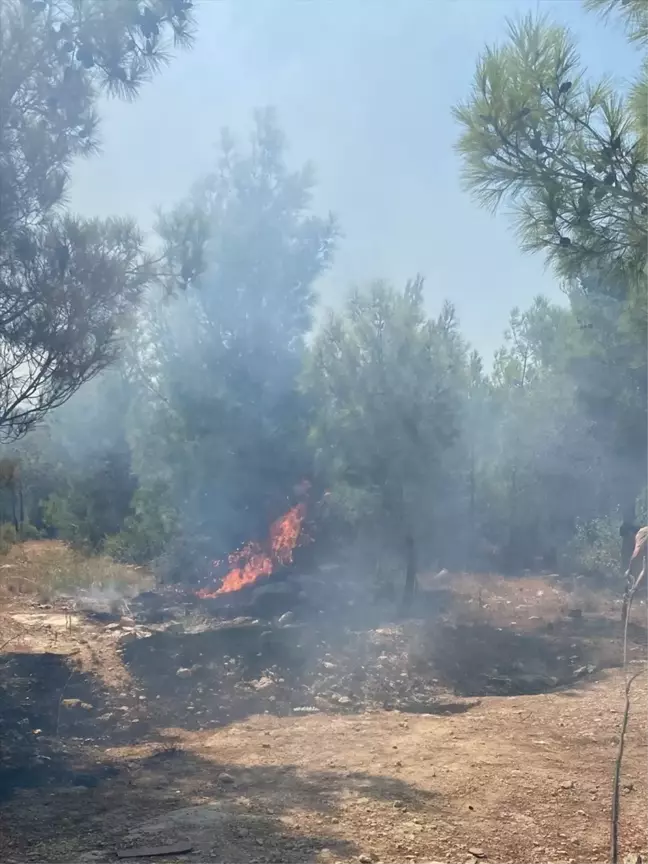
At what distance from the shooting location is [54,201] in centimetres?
588

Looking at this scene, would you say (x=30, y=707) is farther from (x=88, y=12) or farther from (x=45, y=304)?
(x=88, y=12)

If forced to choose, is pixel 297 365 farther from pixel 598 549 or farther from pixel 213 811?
pixel 213 811

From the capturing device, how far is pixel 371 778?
489 centimetres

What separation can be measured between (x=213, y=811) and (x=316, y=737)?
6.72 feet

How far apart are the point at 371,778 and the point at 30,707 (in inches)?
151

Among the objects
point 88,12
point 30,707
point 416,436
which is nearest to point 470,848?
point 30,707

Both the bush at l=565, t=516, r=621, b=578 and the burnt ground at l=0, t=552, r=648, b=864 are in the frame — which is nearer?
the burnt ground at l=0, t=552, r=648, b=864

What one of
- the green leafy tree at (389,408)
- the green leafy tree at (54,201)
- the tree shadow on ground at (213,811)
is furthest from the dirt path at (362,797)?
the green leafy tree at (389,408)

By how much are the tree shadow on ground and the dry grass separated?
8.03 m

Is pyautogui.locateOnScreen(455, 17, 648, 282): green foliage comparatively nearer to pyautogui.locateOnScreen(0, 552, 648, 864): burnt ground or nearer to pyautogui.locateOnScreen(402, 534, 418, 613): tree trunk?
pyautogui.locateOnScreen(0, 552, 648, 864): burnt ground

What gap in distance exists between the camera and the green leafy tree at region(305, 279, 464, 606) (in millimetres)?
12891

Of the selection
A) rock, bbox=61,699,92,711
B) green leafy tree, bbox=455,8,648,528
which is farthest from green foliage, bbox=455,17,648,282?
rock, bbox=61,699,92,711

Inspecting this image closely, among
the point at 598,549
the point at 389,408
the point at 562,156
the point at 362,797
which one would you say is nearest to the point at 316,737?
the point at 362,797

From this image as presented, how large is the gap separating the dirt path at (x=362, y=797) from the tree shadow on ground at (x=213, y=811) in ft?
0.04
